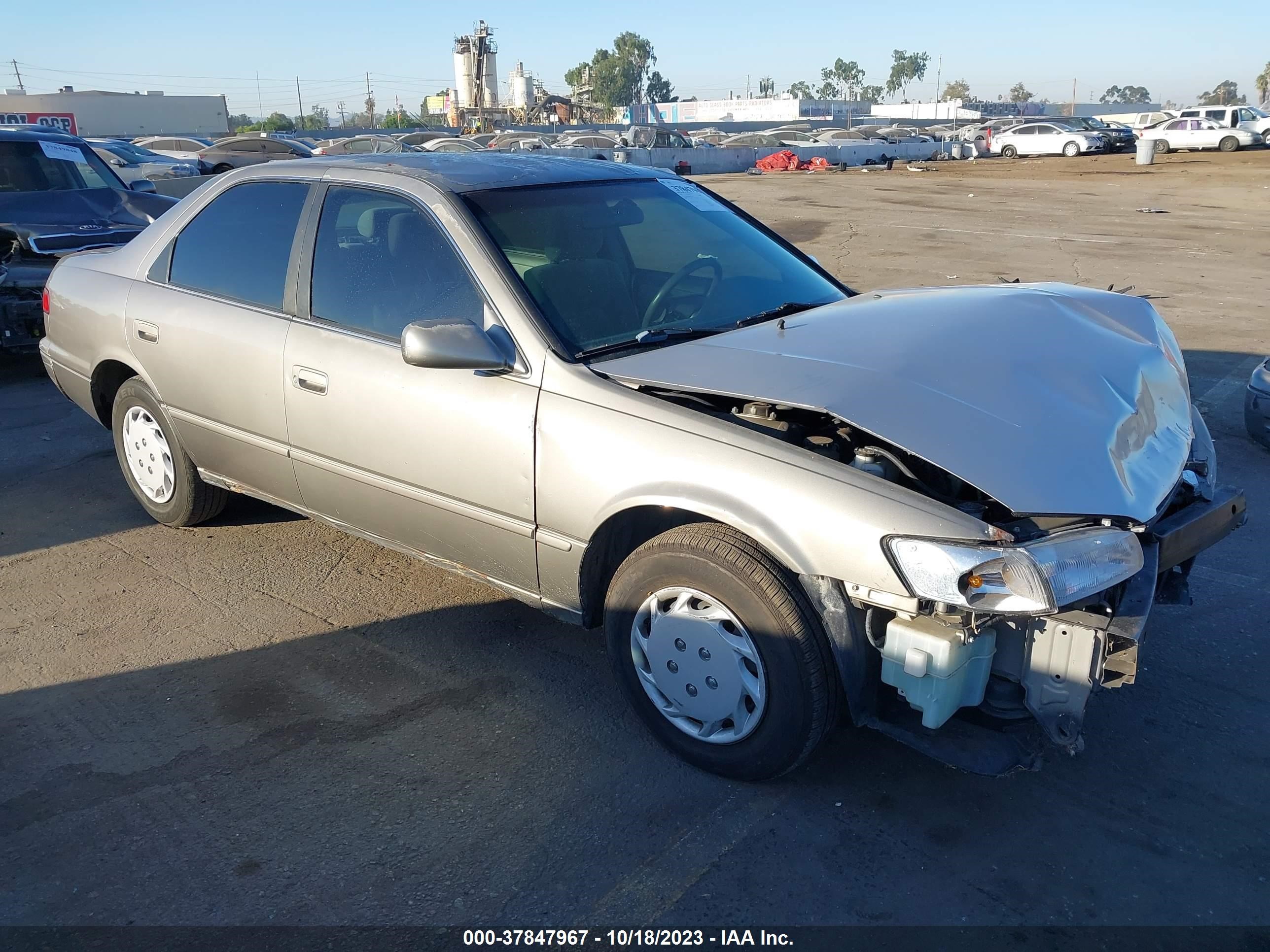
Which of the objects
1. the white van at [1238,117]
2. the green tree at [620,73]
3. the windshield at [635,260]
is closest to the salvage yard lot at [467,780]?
the windshield at [635,260]

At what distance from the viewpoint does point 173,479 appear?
15.9ft

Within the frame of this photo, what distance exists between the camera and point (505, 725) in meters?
3.36

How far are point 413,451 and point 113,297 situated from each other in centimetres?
217

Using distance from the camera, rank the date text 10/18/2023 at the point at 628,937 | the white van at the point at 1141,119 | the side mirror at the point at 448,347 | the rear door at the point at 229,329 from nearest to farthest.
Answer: the date text 10/18/2023 at the point at 628,937 → the side mirror at the point at 448,347 → the rear door at the point at 229,329 → the white van at the point at 1141,119

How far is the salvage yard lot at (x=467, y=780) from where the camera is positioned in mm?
2588

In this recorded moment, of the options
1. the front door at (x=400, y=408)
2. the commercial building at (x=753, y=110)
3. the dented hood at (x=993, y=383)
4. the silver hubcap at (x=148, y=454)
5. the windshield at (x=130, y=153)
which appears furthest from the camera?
the commercial building at (x=753, y=110)

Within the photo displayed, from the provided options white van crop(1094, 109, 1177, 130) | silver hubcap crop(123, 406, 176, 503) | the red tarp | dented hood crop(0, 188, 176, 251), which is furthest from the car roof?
white van crop(1094, 109, 1177, 130)

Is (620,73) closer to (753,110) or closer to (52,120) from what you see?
(753,110)

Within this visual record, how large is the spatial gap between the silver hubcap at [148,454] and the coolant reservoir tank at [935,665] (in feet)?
11.8

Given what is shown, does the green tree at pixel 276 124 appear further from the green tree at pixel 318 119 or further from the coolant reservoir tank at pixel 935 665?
the coolant reservoir tank at pixel 935 665

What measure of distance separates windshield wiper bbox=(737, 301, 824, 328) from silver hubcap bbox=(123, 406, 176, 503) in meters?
2.81

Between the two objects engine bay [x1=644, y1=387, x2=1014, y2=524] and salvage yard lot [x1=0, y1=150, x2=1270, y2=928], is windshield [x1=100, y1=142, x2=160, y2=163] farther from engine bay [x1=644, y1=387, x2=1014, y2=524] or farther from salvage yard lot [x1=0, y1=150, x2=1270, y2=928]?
engine bay [x1=644, y1=387, x2=1014, y2=524]

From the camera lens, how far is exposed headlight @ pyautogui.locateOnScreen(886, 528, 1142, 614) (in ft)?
8.12

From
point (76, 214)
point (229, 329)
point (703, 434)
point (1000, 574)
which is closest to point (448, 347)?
point (703, 434)
